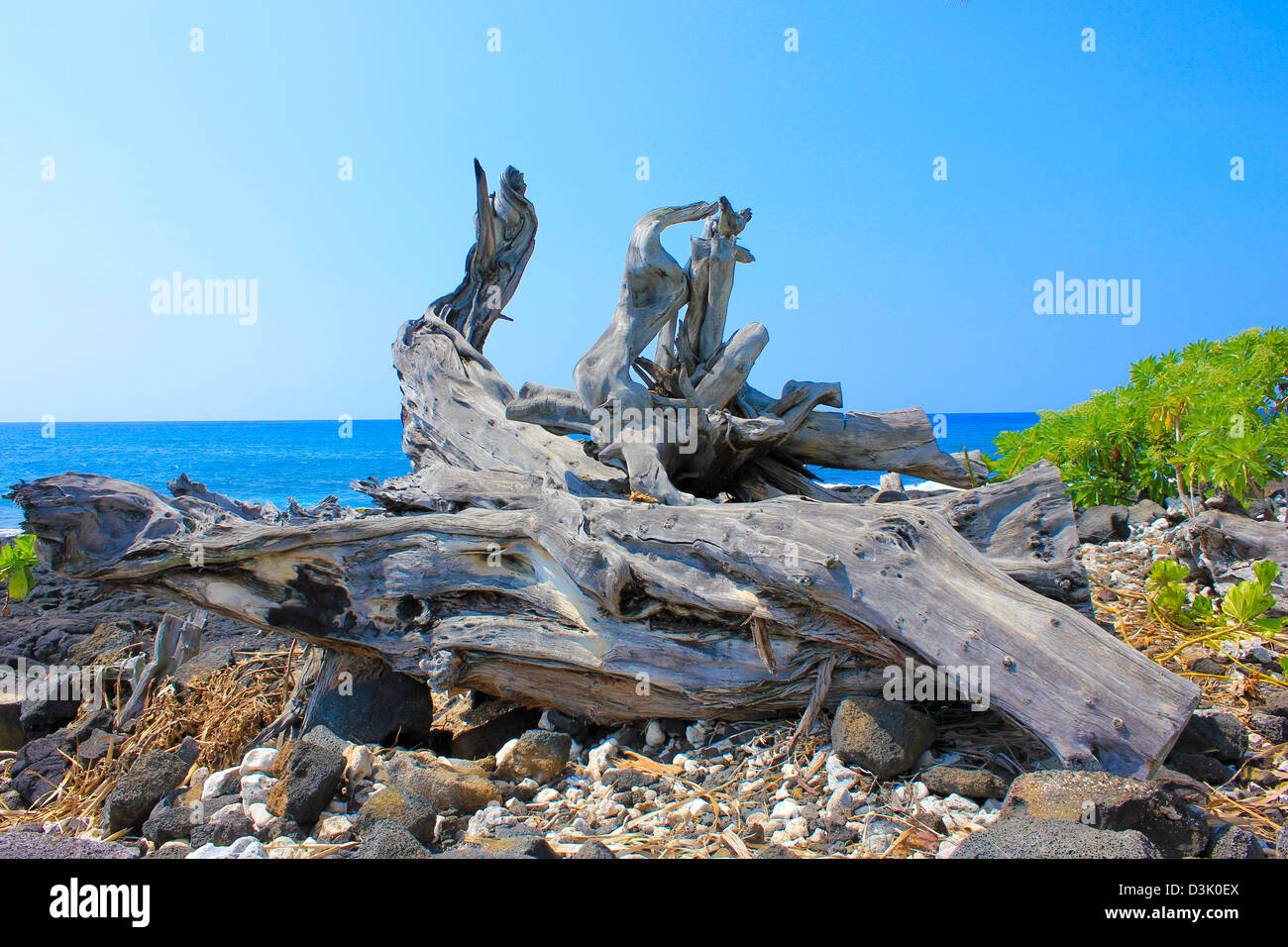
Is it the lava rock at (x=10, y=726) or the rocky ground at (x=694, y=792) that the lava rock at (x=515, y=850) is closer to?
the rocky ground at (x=694, y=792)

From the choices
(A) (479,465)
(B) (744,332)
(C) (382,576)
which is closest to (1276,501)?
(B) (744,332)

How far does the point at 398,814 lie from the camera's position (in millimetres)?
3381

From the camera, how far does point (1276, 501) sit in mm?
7699

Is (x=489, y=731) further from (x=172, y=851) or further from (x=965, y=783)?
(x=965, y=783)

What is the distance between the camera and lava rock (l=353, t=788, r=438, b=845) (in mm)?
3363

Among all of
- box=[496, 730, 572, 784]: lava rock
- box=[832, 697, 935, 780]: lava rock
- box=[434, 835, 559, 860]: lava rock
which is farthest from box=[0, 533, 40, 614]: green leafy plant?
box=[832, 697, 935, 780]: lava rock

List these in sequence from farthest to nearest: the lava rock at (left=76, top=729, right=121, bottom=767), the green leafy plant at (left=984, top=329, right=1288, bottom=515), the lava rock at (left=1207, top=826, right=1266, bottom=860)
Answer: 1. the green leafy plant at (left=984, top=329, right=1288, bottom=515)
2. the lava rock at (left=76, top=729, right=121, bottom=767)
3. the lava rock at (left=1207, top=826, right=1266, bottom=860)

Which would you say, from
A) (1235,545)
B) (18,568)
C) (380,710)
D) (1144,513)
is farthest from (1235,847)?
(18,568)

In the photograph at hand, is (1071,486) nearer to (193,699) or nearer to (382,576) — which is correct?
(382,576)

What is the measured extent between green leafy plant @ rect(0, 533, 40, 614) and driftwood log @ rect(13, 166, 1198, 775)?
5333 millimetres

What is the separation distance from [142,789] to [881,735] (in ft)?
12.1

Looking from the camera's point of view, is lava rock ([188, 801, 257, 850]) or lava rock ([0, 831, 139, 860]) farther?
lava rock ([188, 801, 257, 850])

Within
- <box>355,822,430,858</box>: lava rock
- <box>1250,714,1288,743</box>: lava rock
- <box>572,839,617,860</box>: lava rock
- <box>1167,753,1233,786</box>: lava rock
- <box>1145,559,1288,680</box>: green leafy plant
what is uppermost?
<box>1145,559,1288,680</box>: green leafy plant

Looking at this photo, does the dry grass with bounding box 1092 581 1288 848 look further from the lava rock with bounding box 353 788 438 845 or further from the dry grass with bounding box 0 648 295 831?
the dry grass with bounding box 0 648 295 831
